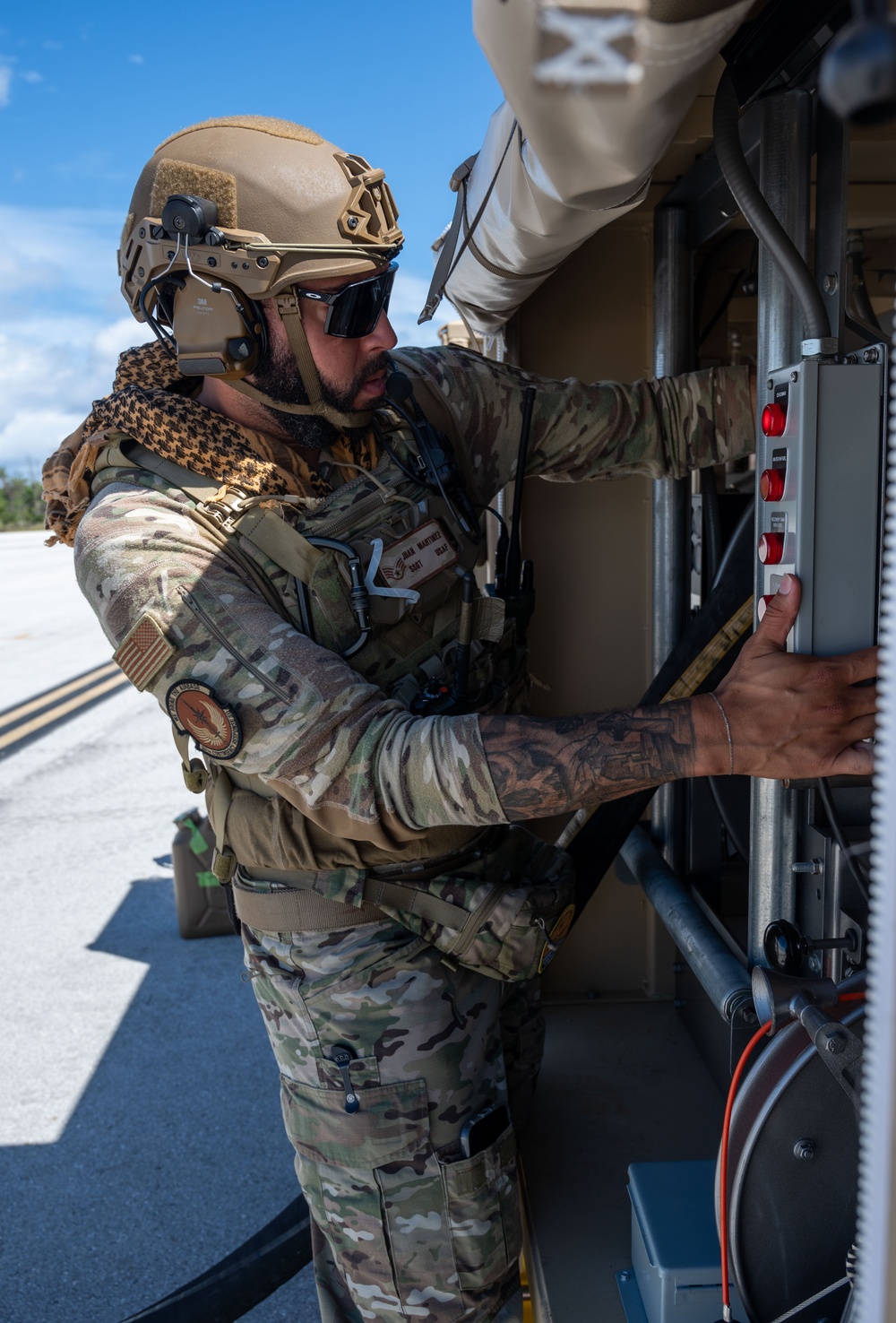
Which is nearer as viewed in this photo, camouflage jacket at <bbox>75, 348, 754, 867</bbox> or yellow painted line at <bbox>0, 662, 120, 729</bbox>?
camouflage jacket at <bbox>75, 348, 754, 867</bbox>

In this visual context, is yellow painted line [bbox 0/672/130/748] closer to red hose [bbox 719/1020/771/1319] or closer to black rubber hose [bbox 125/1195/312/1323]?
black rubber hose [bbox 125/1195/312/1323]

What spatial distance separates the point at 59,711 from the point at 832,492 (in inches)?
323

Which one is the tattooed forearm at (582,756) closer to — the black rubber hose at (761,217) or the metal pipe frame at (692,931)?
the metal pipe frame at (692,931)

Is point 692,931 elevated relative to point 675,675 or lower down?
lower down

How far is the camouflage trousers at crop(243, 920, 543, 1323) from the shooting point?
181 cm

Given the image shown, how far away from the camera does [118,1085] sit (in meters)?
3.45

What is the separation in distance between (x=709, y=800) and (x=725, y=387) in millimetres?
1049

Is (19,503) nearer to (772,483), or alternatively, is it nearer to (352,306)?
(352,306)

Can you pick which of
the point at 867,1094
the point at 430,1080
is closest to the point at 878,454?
the point at 867,1094

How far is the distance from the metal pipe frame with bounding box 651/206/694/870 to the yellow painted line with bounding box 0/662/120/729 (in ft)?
22.3

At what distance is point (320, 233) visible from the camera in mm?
1911

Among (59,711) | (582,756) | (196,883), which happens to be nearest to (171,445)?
(582,756)

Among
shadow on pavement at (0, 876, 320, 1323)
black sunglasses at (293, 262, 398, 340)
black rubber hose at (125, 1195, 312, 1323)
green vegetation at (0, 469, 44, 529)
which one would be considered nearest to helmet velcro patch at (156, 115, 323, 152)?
black sunglasses at (293, 262, 398, 340)

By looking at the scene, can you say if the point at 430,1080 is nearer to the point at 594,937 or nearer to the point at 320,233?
the point at 594,937
